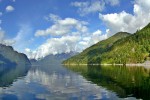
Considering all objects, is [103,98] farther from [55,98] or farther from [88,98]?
[55,98]

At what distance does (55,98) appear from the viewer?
214 feet

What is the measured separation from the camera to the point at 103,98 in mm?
64875

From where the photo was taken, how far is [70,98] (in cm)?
6506

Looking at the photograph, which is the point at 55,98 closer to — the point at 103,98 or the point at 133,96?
the point at 103,98

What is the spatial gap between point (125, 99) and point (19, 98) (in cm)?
2736

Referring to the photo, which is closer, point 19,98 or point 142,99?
point 142,99

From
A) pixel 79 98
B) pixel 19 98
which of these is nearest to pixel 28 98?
pixel 19 98

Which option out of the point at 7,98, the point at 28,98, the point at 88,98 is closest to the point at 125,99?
the point at 88,98

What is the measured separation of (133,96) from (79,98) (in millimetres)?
14193

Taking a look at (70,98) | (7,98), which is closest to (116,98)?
(70,98)

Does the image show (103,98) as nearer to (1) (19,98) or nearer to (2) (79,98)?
(2) (79,98)

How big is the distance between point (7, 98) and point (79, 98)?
18.8m

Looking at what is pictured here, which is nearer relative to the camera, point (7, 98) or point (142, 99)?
point (142, 99)

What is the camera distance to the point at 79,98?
64750 mm
